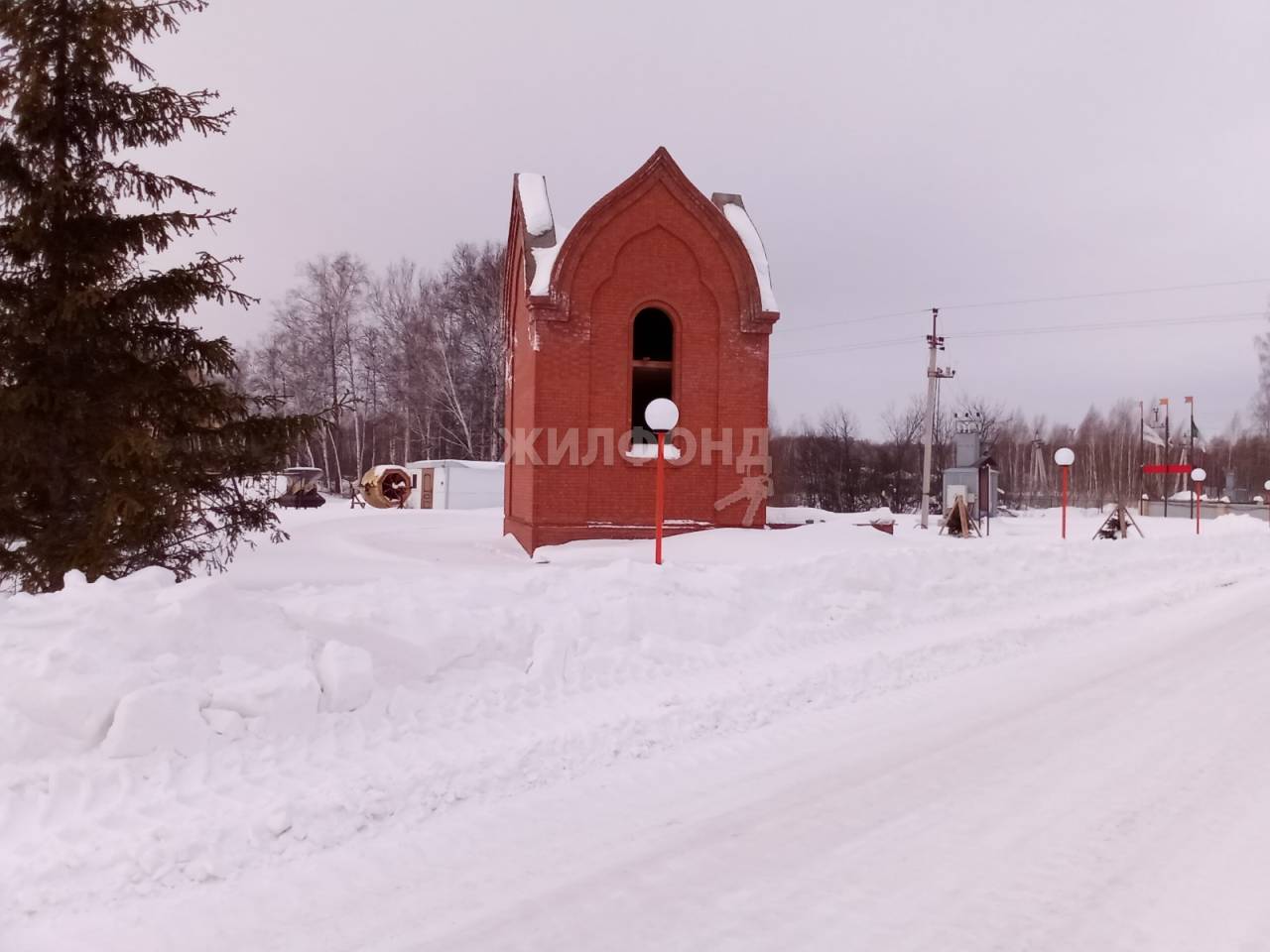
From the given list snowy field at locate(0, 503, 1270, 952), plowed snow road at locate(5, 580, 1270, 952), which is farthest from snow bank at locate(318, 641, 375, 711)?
plowed snow road at locate(5, 580, 1270, 952)

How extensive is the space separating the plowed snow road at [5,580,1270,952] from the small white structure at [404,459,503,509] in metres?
26.0

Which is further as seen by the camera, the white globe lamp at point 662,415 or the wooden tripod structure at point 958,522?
the wooden tripod structure at point 958,522

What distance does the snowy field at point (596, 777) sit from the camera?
318 centimetres

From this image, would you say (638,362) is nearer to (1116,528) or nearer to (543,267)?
(543,267)

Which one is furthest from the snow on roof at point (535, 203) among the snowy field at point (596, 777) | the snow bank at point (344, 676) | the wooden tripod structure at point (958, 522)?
the wooden tripod structure at point (958, 522)

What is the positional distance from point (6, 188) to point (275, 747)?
694 cm

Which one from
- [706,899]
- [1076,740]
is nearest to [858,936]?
[706,899]

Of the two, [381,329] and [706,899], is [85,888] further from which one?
[381,329]

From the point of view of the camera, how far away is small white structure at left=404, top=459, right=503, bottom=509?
100 feet

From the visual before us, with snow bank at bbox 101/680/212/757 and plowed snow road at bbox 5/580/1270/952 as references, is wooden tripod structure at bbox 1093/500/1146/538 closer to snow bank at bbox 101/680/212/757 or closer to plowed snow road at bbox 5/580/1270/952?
plowed snow road at bbox 5/580/1270/952

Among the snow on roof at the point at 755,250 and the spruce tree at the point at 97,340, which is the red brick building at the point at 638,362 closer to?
the snow on roof at the point at 755,250

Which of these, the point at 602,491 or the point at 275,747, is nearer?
the point at 275,747

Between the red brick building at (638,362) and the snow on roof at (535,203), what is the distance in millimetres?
93

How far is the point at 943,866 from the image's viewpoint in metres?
3.57
